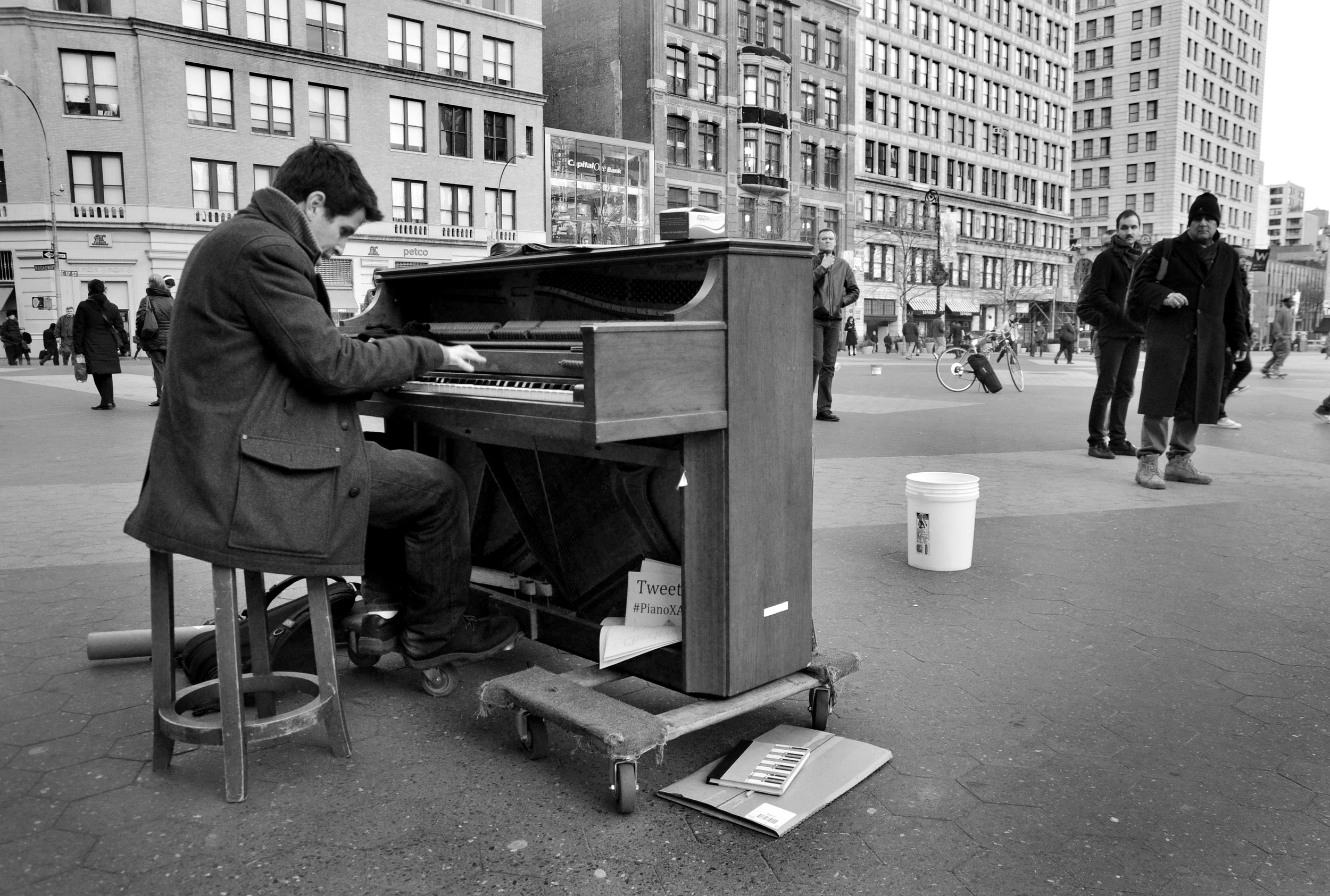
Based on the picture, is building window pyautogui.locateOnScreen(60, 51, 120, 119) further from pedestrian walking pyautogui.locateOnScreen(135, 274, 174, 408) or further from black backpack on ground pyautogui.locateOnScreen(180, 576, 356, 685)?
black backpack on ground pyautogui.locateOnScreen(180, 576, 356, 685)

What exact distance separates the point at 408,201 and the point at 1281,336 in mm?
33137

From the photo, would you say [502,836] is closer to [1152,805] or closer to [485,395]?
[485,395]

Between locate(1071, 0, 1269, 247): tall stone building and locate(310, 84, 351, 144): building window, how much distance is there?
2522 inches

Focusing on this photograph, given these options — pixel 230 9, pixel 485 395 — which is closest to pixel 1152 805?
pixel 485 395

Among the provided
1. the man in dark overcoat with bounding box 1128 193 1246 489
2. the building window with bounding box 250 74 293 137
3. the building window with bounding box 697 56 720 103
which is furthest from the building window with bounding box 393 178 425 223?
the man in dark overcoat with bounding box 1128 193 1246 489

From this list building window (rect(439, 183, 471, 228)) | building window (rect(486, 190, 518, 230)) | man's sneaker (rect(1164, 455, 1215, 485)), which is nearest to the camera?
man's sneaker (rect(1164, 455, 1215, 485))

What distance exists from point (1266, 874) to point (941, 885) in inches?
31.7

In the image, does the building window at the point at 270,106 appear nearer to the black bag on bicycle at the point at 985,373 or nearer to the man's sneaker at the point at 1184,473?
the black bag on bicycle at the point at 985,373

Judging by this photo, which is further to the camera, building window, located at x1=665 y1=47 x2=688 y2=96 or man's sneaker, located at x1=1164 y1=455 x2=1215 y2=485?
building window, located at x1=665 y1=47 x2=688 y2=96

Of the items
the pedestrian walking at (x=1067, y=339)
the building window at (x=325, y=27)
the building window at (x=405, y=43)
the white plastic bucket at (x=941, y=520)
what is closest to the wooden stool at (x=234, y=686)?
the white plastic bucket at (x=941, y=520)

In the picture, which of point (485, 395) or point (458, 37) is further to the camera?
point (458, 37)

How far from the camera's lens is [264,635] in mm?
3281

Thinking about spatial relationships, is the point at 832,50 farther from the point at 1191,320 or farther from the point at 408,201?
the point at 1191,320

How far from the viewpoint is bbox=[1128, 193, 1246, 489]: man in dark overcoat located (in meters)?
7.46
